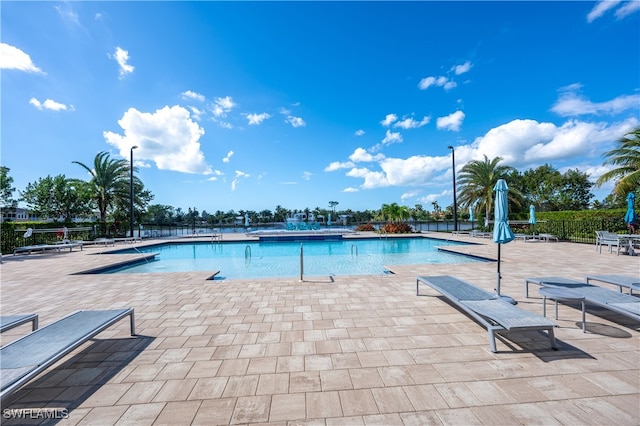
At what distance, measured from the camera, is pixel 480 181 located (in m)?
20.1

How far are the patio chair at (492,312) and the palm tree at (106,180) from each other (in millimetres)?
22960

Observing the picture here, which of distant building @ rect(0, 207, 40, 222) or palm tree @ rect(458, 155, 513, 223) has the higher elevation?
palm tree @ rect(458, 155, 513, 223)

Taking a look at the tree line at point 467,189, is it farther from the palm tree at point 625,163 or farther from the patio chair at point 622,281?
the patio chair at point 622,281

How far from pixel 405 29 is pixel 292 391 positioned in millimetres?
14798

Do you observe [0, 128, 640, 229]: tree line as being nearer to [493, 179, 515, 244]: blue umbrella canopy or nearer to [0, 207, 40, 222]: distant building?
[0, 207, 40, 222]: distant building

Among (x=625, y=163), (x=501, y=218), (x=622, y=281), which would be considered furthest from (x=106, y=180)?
(x=625, y=163)

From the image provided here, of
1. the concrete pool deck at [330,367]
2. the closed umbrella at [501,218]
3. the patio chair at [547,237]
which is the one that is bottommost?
the concrete pool deck at [330,367]

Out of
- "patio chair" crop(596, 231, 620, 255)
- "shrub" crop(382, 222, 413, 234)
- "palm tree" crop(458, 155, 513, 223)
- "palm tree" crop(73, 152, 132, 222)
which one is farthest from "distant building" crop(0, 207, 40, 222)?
"palm tree" crop(458, 155, 513, 223)

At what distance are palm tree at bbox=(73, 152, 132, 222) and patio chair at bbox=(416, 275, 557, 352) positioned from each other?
23.0 metres

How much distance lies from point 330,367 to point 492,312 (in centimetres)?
197

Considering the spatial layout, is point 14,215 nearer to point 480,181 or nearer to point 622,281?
point 480,181

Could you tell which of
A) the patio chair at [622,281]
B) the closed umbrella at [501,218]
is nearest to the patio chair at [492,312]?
the closed umbrella at [501,218]

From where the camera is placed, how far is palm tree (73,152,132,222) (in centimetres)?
1888

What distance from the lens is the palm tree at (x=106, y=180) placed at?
18875 millimetres
